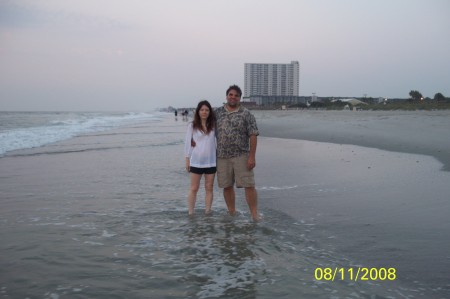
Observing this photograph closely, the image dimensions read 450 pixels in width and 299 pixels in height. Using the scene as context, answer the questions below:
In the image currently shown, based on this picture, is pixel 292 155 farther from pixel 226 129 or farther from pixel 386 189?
pixel 226 129

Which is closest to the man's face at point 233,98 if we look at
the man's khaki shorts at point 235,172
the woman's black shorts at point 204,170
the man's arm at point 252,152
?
the man's arm at point 252,152

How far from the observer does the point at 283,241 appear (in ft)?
14.0

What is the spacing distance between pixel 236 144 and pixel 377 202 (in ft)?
7.82

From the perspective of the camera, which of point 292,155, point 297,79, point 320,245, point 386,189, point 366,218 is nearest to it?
point 320,245

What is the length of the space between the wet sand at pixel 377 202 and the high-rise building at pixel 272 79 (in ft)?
514

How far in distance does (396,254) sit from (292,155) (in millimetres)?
8272

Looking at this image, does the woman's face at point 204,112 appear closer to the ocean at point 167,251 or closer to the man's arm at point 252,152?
the man's arm at point 252,152

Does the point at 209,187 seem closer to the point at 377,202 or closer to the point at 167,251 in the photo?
the point at 167,251

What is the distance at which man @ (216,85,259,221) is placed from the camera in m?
5.14

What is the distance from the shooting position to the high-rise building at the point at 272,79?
166 m

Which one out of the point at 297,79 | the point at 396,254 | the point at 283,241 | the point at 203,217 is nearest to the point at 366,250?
the point at 396,254

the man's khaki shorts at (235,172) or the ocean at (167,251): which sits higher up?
the man's khaki shorts at (235,172)

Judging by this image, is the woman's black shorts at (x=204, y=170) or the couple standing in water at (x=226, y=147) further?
the woman's black shorts at (x=204, y=170)

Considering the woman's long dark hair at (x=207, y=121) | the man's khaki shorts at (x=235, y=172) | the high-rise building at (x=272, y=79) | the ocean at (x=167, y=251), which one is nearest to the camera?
the ocean at (x=167, y=251)
